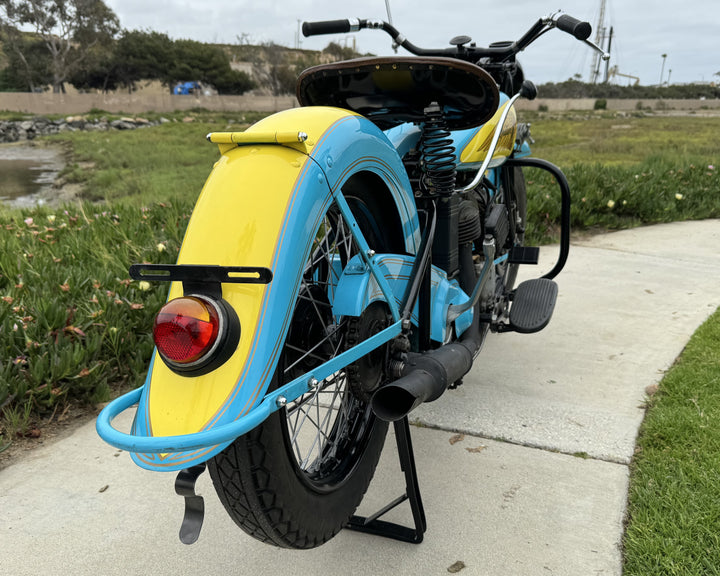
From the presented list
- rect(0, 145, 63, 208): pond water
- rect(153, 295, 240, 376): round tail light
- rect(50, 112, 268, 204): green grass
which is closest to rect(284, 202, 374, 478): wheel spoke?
rect(153, 295, 240, 376): round tail light

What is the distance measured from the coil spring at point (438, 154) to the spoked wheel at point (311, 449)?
0.95 ft

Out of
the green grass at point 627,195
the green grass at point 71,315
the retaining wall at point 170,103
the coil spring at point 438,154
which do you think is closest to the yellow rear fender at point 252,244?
the coil spring at point 438,154

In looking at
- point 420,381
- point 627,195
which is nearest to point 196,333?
point 420,381

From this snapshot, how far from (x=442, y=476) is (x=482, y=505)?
205mm

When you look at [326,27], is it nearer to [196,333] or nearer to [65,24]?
[196,333]

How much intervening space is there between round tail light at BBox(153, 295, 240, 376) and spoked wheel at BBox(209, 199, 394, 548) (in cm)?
19

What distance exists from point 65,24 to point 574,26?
52455 mm

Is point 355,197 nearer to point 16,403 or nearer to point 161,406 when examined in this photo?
point 161,406

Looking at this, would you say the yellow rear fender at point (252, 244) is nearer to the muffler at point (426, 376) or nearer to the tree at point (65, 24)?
the muffler at point (426, 376)

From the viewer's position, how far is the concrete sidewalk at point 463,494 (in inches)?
70.9

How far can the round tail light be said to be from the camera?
117 cm

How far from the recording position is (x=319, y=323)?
5.55 ft

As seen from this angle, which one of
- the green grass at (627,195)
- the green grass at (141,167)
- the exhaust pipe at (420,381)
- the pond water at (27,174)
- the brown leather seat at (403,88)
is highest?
the brown leather seat at (403,88)

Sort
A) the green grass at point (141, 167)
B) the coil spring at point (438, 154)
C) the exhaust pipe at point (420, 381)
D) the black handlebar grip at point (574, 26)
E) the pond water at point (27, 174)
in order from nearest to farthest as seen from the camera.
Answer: the exhaust pipe at point (420, 381), the coil spring at point (438, 154), the black handlebar grip at point (574, 26), the green grass at point (141, 167), the pond water at point (27, 174)
